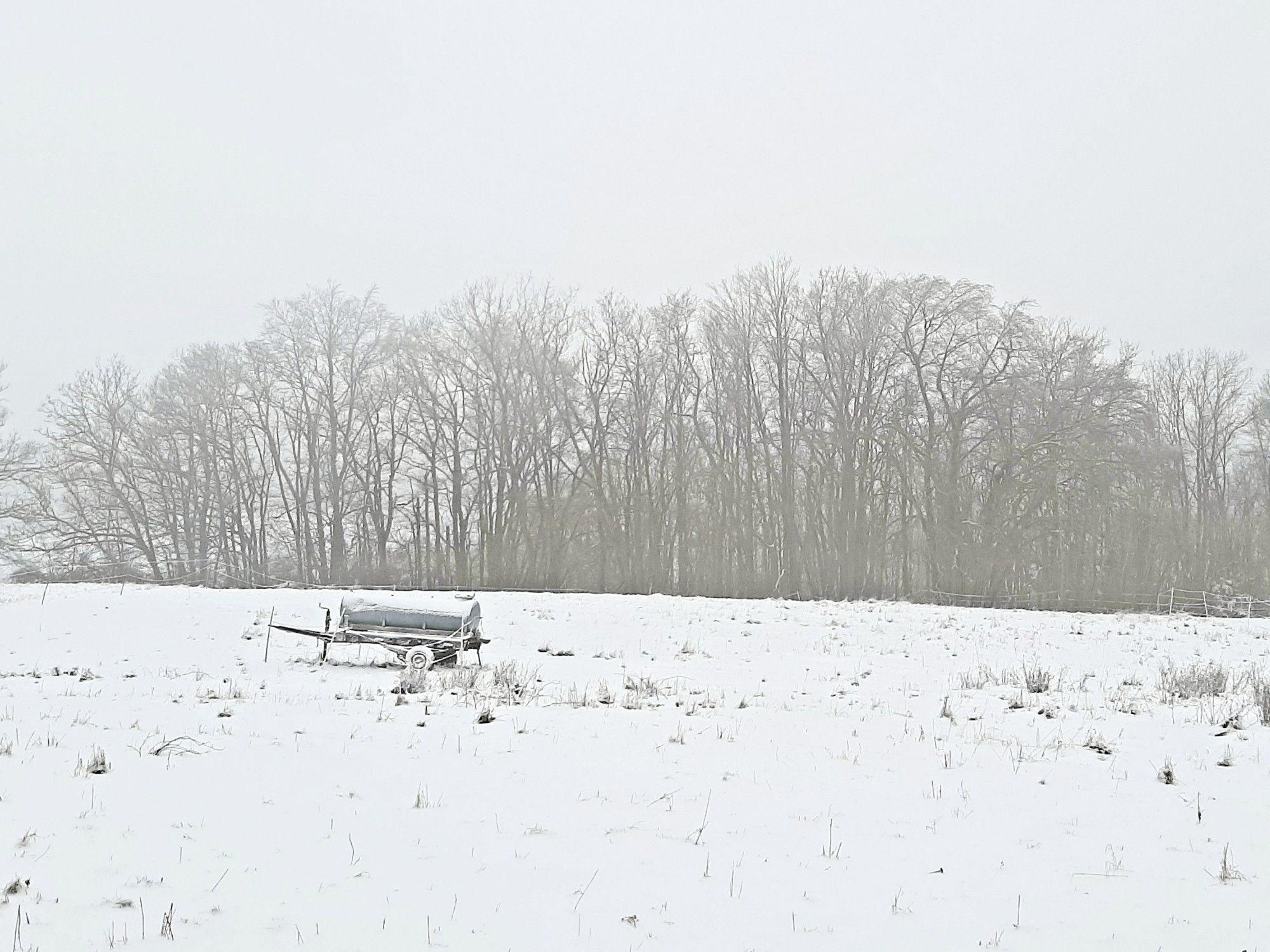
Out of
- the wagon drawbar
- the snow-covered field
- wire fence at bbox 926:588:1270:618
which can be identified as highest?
the wagon drawbar

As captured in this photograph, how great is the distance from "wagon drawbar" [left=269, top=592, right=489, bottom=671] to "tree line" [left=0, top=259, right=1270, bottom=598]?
24.6 meters

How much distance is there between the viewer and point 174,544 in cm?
4719

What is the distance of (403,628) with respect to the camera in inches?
516

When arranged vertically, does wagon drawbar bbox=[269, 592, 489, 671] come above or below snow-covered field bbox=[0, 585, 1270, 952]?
above

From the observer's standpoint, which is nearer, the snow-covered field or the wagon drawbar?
the snow-covered field

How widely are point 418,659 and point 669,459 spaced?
1313 inches

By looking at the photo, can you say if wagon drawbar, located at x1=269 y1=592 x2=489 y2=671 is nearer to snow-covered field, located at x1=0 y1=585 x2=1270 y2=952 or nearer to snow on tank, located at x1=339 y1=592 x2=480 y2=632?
snow on tank, located at x1=339 y1=592 x2=480 y2=632

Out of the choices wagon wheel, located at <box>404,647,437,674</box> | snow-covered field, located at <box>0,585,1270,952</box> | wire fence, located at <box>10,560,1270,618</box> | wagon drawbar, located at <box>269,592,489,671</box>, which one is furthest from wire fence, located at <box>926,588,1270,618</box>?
wagon wheel, located at <box>404,647,437,674</box>

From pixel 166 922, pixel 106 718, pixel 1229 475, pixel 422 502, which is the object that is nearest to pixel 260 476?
pixel 422 502

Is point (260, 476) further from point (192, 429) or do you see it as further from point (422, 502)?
point (422, 502)

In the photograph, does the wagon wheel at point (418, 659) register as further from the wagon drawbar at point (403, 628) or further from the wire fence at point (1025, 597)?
the wire fence at point (1025, 597)

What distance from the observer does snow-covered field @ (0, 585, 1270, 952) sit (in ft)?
13.1

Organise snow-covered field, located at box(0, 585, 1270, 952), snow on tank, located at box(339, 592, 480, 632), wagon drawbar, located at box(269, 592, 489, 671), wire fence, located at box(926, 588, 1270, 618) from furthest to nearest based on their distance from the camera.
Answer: wire fence, located at box(926, 588, 1270, 618), snow on tank, located at box(339, 592, 480, 632), wagon drawbar, located at box(269, 592, 489, 671), snow-covered field, located at box(0, 585, 1270, 952)

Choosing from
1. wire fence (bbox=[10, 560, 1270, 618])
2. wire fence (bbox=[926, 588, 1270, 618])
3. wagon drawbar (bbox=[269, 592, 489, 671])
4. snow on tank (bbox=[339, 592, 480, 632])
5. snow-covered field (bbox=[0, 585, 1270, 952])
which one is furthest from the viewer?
wire fence (bbox=[926, 588, 1270, 618])
